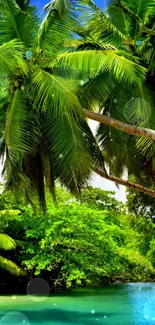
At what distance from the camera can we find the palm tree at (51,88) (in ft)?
22.2

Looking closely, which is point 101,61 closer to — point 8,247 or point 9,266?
point 8,247

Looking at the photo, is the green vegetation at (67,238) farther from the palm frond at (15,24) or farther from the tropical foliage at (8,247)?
the palm frond at (15,24)

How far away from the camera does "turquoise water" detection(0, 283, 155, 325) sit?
52.2 feet

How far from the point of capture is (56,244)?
23.5 metres

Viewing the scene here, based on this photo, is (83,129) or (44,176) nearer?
(83,129)

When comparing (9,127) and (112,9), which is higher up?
(112,9)

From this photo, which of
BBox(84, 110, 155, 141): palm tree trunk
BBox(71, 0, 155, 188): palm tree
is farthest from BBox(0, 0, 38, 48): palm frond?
BBox(84, 110, 155, 141): palm tree trunk

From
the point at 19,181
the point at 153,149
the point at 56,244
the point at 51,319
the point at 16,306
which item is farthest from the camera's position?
the point at 56,244

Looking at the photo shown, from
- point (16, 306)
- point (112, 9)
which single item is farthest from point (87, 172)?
point (16, 306)

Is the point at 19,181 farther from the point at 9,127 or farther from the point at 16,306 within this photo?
the point at 16,306

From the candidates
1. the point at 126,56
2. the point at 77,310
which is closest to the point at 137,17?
the point at 126,56

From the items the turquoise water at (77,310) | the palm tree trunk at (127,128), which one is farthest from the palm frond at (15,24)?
the turquoise water at (77,310)

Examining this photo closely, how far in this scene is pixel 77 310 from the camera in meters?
18.9

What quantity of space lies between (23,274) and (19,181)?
16.8 metres
